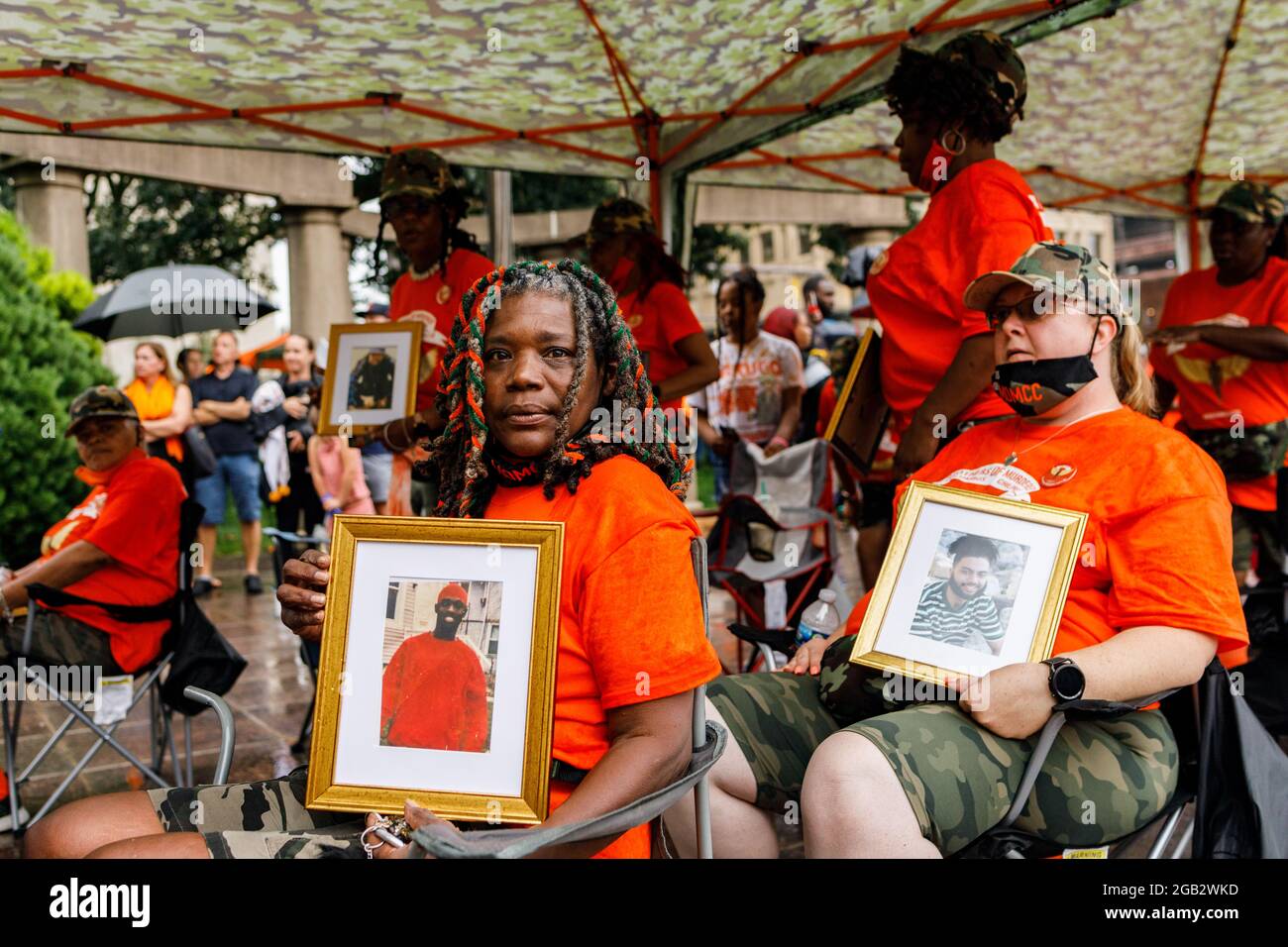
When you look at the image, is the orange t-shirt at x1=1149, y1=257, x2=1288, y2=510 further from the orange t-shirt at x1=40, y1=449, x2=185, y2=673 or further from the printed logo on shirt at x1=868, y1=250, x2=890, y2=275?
the orange t-shirt at x1=40, y1=449, x2=185, y2=673

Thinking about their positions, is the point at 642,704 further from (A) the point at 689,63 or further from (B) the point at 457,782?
(A) the point at 689,63

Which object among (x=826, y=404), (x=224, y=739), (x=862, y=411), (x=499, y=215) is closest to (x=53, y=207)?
(x=499, y=215)

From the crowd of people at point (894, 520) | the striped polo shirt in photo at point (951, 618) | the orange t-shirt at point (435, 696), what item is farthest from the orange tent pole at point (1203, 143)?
the orange t-shirt at point (435, 696)

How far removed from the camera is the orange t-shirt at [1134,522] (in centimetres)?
221

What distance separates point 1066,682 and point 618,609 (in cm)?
89

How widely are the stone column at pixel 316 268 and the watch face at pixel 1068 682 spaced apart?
1046cm

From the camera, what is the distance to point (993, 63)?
3439 mm

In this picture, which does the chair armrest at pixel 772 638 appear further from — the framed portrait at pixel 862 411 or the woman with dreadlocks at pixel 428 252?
the woman with dreadlocks at pixel 428 252

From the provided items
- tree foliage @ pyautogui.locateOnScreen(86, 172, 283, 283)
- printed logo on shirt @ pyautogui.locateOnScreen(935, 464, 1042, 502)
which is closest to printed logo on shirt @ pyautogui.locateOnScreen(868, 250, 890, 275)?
printed logo on shirt @ pyautogui.locateOnScreen(935, 464, 1042, 502)

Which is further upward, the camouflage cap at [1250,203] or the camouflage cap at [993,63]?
the camouflage cap at [993,63]

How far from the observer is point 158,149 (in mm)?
9477

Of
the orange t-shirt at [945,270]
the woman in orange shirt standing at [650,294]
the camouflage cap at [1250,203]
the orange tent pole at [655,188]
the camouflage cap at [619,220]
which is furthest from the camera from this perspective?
the orange tent pole at [655,188]
